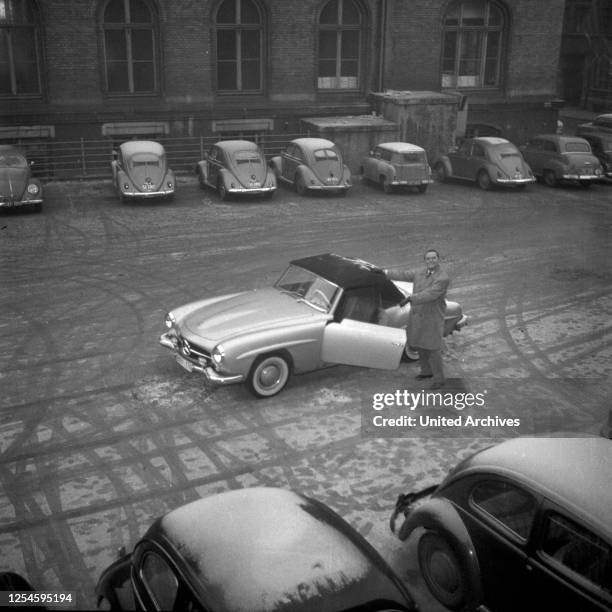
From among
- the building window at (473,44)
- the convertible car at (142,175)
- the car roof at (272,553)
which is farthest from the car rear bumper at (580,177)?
the car roof at (272,553)

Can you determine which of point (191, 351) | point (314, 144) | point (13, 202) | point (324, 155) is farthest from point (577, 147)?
point (191, 351)

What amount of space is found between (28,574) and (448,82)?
26.1 m

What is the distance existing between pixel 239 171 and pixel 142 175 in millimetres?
2411

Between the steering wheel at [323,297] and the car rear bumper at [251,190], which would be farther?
the car rear bumper at [251,190]

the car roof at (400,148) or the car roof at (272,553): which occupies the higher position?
the car roof at (400,148)

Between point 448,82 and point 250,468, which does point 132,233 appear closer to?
point 250,468

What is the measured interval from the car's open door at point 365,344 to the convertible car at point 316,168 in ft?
37.9

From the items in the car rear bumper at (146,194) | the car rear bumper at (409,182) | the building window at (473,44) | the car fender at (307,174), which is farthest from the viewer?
the building window at (473,44)

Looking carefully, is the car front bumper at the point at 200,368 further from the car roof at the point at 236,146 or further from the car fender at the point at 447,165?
the car fender at the point at 447,165

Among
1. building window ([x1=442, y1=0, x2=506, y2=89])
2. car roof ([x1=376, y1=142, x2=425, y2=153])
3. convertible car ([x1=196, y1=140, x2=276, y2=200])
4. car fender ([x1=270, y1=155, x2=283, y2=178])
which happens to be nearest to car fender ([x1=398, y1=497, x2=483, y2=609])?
convertible car ([x1=196, y1=140, x2=276, y2=200])

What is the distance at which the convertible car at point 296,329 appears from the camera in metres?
8.59

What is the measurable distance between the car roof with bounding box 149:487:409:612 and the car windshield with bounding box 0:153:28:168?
14581 millimetres

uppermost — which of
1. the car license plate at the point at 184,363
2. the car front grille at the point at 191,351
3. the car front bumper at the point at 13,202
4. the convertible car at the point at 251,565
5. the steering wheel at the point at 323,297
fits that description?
the steering wheel at the point at 323,297

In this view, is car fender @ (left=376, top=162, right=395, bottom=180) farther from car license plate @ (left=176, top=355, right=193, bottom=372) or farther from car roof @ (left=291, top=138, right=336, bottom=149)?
car license plate @ (left=176, top=355, right=193, bottom=372)
